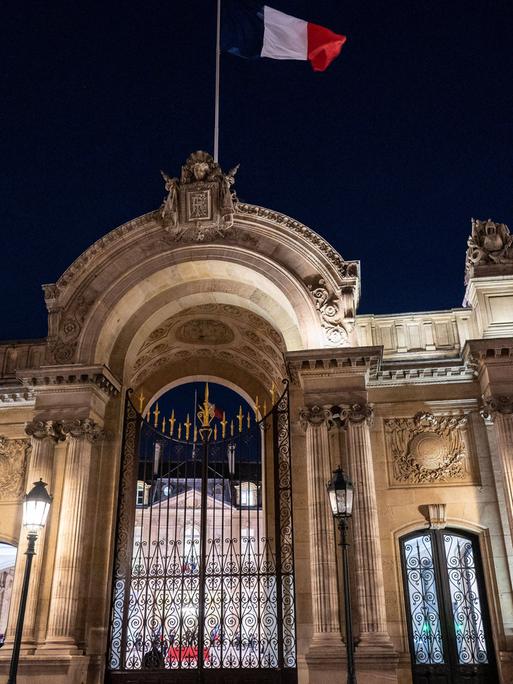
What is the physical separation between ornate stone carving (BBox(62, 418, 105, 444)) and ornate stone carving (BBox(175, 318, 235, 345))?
22.6ft

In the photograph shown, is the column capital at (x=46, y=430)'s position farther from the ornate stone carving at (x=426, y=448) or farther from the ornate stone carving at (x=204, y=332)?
the ornate stone carving at (x=426, y=448)

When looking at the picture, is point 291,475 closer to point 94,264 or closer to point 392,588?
→ point 392,588

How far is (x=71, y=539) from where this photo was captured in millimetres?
15531

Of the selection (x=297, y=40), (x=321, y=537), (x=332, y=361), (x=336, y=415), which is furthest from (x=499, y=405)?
(x=297, y=40)

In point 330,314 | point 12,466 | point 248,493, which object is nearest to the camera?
point 248,493

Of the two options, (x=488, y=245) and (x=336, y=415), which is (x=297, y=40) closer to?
(x=488, y=245)

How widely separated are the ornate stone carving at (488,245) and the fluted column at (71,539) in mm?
10783

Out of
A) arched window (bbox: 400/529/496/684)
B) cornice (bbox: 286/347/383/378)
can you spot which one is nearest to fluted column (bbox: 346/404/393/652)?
cornice (bbox: 286/347/383/378)

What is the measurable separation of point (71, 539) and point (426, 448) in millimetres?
8895

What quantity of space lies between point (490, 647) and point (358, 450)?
5.18m

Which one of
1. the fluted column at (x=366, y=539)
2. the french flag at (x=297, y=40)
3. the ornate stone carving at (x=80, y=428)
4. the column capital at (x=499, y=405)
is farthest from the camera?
the french flag at (x=297, y=40)

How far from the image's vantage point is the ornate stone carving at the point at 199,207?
1831cm

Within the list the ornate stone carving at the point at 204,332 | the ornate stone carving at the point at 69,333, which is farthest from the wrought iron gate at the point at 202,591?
the ornate stone carving at the point at 204,332

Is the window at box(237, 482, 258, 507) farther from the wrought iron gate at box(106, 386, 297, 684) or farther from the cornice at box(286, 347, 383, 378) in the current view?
the cornice at box(286, 347, 383, 378)
